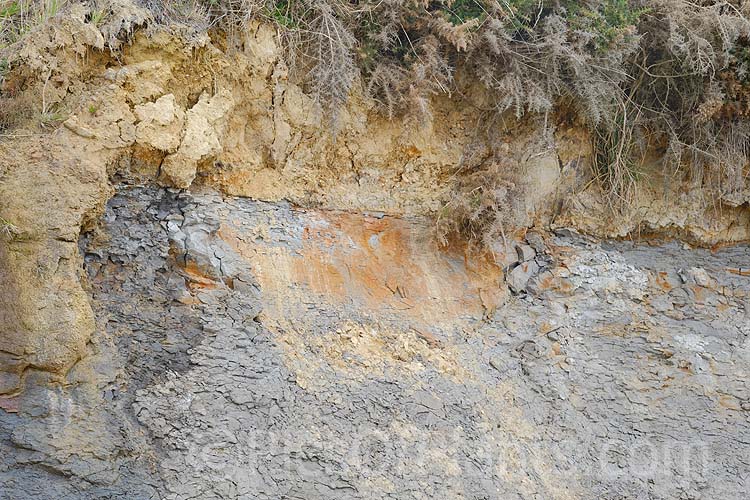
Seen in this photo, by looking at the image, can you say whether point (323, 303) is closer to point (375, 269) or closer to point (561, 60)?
point (375, 269)

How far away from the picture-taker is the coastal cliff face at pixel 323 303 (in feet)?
11.2

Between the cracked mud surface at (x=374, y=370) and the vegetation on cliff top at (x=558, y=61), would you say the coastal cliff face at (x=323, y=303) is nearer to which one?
the cracked mud surface at (x=374, y=370)

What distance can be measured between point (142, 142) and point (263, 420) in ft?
5.35

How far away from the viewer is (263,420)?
370 centimetres

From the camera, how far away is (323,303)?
4316 millimetres

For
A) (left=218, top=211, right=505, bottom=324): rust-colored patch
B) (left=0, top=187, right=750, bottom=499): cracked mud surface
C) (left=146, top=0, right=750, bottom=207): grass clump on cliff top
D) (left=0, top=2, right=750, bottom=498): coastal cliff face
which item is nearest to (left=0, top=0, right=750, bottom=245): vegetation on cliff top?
(left=146, top=0, right=750, bottom=207): grass clump on cliff top

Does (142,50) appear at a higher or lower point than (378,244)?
higher

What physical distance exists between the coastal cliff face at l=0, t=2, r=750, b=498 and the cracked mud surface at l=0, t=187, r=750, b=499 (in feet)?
0.04

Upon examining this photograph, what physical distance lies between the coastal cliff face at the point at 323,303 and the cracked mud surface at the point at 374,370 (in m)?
0.01

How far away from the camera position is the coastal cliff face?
3414 millimetres

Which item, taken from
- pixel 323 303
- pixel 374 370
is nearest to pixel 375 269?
pixel 323 303

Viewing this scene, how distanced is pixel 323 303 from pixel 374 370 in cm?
51

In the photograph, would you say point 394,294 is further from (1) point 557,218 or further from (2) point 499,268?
(1) point 557,218

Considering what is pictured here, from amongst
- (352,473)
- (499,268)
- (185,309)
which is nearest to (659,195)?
(499,268)
